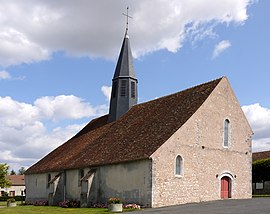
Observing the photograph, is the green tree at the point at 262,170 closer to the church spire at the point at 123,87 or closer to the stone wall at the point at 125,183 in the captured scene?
the church spire at the point at 123,87

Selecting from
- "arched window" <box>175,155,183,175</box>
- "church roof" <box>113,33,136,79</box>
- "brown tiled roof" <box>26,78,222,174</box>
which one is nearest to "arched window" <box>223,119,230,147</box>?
"brown tiled roof" <box>26,78,222,174</box>

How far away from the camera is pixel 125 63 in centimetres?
3797

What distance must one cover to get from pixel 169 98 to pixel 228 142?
569cm

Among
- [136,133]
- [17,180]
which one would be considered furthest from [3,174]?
[136,133]

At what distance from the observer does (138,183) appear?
25219 millimetres

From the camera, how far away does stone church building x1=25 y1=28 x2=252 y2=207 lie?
81.7ft

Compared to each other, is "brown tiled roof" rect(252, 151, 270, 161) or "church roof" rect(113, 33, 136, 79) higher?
"church roof" rect(113, 33, 136, 79)

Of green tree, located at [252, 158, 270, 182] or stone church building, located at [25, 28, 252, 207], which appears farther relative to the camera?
green tree, located at [252, 158, 270, 182]

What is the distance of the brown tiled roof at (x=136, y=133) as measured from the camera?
85.9 ft

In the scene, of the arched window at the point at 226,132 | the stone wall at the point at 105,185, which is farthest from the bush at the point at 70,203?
the arched window at the point at 226,132

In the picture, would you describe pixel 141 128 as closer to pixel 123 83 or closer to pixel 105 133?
pixel 105 133

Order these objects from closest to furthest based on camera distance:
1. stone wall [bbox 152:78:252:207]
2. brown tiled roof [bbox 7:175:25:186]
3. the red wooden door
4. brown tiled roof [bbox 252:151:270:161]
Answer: stone wall [bbox 152:78:252:207] → the red wooden door → brown tiled roof [bbox 252:151:270:161] → brown tiled roof [bbox 7:175:25:186]

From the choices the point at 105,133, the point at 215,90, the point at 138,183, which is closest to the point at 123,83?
the point at 105,133

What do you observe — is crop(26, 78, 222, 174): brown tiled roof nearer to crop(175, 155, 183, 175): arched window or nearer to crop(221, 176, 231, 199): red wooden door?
crop(175, 155, 183, 175): arched window
